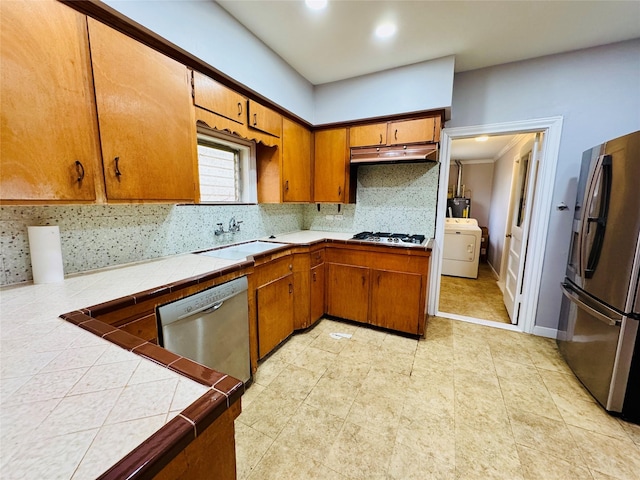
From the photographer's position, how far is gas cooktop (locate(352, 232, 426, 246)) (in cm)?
257

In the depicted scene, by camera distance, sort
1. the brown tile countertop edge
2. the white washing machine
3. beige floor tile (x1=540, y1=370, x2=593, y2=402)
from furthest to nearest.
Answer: the white washing machine → beige floor tile (x1=540, y1=370, x2=593, y2=402) → the brown tile countertop edge

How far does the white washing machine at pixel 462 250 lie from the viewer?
14.2ft

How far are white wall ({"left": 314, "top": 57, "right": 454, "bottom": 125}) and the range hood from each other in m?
0.33

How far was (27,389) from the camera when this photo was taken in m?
0.60

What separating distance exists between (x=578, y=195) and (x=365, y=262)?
1.94m

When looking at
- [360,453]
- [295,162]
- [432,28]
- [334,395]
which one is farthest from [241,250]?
[432,28]

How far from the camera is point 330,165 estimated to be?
2996 millimetres

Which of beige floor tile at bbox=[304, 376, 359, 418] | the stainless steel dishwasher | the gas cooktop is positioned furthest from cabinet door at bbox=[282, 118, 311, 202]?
beige floor tile at bbox=[304, 376, 359, 418]

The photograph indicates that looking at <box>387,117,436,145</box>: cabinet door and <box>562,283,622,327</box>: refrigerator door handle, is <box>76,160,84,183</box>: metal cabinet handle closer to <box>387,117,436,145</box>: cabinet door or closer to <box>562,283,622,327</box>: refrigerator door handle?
<box>387,117,436,145</box>: cabinet door

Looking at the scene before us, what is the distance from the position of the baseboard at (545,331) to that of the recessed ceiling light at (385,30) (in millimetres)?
3077

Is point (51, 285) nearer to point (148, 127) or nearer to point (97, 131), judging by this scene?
point (97, 131)

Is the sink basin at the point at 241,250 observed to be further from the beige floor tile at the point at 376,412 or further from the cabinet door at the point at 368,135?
the cabinet door at the point at 368,135

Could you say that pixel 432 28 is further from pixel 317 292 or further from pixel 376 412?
pixel 376 412

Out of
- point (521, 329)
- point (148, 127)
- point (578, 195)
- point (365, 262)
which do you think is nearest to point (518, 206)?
point (578, 195)
